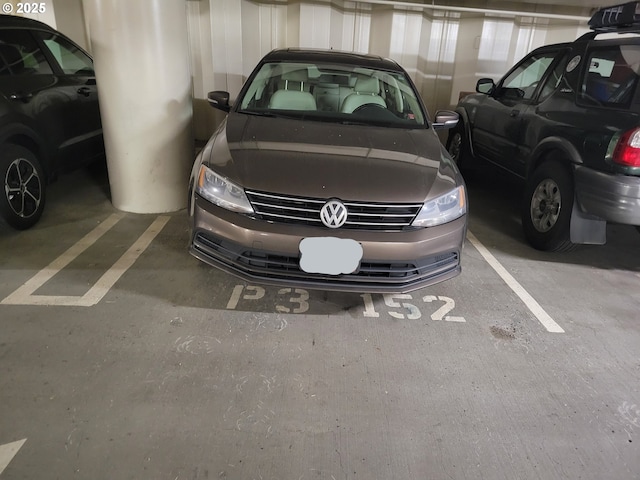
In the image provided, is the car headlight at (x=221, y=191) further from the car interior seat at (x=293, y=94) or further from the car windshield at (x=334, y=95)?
the car interior seat at (x=293, y=94)

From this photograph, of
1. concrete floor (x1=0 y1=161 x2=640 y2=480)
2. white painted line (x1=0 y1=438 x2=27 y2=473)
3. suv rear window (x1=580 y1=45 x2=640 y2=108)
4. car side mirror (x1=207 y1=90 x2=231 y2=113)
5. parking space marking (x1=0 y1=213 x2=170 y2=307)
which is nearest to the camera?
white painted line (x1=0 y1=438 x2=27 y2=473)

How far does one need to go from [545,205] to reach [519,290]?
0.99m

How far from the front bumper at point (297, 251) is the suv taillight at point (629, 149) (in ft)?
4.60

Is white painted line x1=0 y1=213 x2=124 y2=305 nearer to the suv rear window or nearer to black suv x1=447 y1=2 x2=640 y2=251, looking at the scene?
black suv x1=447 y1=2 x2=640 y2=251

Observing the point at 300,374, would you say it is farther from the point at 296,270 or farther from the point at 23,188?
the point at 23,188

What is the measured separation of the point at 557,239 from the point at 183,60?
3443mm

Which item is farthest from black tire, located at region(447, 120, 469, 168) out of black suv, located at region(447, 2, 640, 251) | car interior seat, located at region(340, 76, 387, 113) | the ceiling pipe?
car interior seat, located at region(340, 76, 387, 113)

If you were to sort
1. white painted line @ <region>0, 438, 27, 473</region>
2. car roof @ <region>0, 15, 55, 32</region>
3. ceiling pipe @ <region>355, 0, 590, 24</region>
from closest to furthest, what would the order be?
white painted line @ <region>0, 438, 27, 473</region> < car roof @ <region>0, 15, 55, 32</region> < ceiling pipe @ <region>355, 0, 590, 24</region>

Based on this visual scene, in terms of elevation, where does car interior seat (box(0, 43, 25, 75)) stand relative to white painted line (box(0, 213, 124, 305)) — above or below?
above

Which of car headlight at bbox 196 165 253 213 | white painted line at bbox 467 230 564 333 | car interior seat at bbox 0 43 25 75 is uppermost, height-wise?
car interior seat at bbox 0 43 25 75

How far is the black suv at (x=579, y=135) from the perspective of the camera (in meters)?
3.07

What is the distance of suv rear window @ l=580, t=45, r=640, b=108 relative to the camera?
10.5ft

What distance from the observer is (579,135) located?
341 cm

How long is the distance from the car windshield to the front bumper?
1115mm
